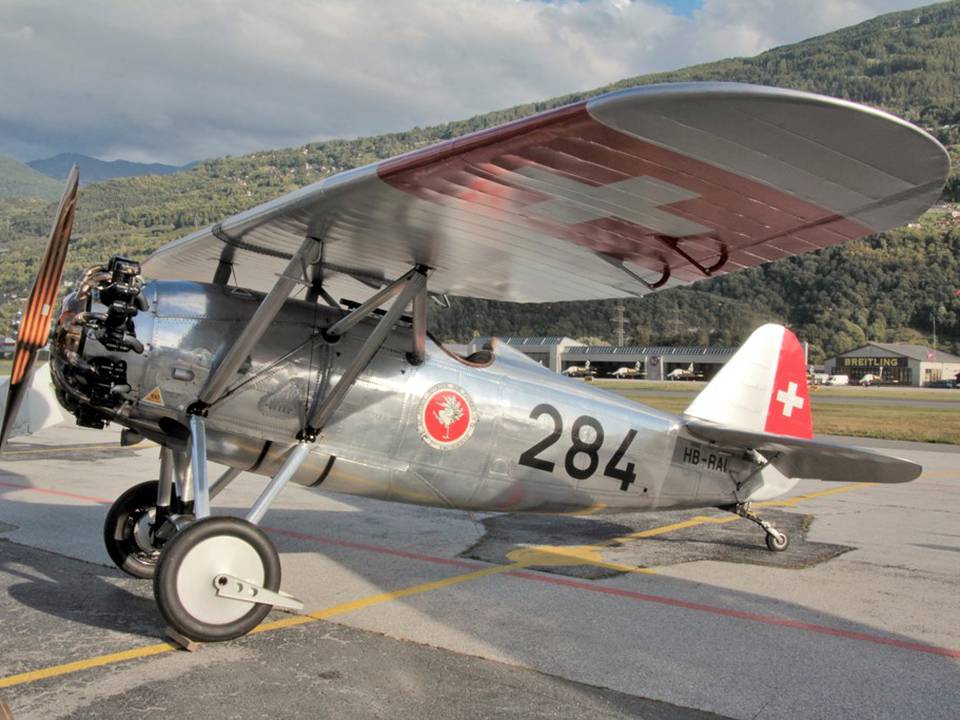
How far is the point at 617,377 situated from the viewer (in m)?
76.8

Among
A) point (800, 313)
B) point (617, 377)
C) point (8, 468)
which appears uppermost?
point (800, 313)

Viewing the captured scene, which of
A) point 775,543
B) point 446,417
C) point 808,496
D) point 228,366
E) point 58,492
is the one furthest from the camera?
point 808,496

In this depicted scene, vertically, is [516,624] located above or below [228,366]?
below

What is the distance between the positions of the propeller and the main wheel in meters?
1.22

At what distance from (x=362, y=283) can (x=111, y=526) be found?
97.8 inches

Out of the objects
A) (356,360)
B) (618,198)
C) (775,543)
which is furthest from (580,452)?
(618,198)

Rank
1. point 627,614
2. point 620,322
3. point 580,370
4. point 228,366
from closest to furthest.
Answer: point 228,366, point 627,614, point 580,370, point 620,322

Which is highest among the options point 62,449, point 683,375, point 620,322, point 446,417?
point 620,322

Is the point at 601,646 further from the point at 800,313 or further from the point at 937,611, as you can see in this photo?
the point at 800,313

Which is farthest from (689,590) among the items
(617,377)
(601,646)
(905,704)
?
(617,377)

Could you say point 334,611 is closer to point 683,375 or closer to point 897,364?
point 683,375

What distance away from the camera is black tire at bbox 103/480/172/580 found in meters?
5.61

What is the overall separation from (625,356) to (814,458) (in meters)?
74.9

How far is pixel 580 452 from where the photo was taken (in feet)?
19.5
